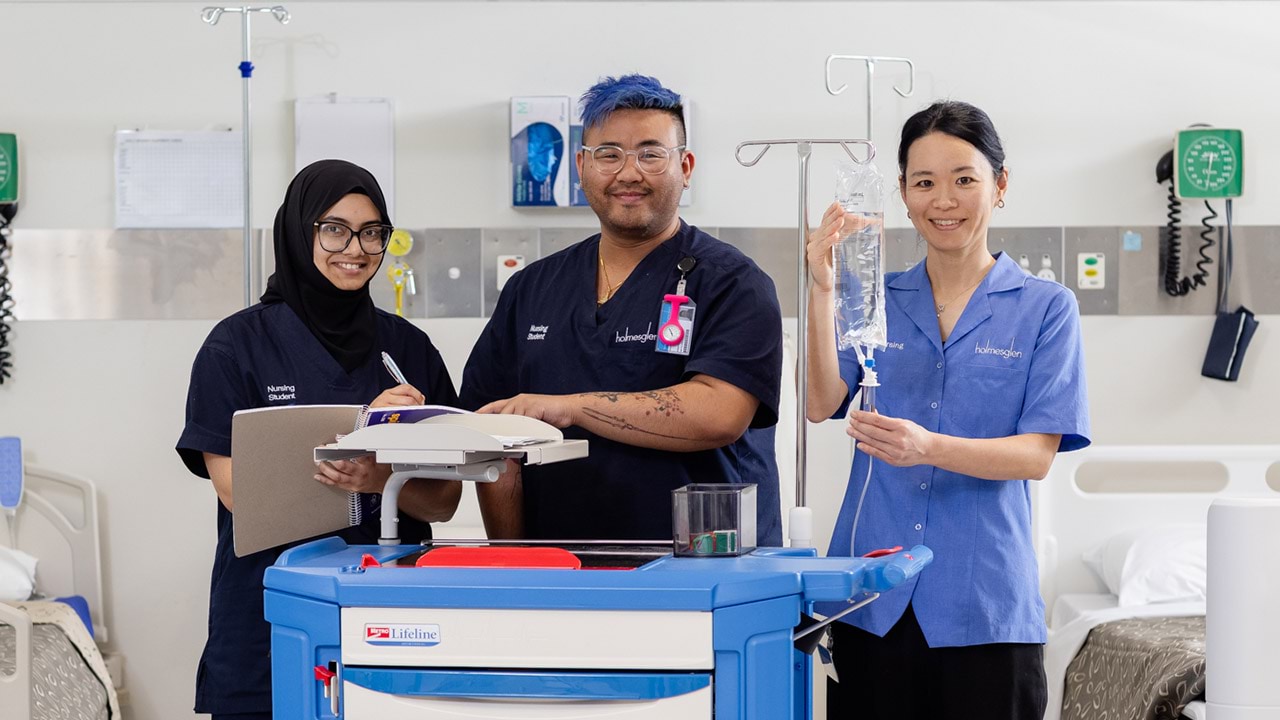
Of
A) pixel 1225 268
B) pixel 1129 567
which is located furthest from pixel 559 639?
pixel 1225 268

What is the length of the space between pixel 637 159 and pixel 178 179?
7.20ft

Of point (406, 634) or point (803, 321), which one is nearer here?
point (406, 634)

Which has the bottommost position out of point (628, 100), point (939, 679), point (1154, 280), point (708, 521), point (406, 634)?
point (939, 679)

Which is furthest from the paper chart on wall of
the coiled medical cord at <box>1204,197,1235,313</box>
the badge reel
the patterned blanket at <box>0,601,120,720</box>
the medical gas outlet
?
the coiled medical cord at <box>1204,197,1235,313</box>

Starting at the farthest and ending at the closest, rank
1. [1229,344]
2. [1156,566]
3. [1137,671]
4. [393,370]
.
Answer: [1229,344]
[1156,566]
[1137,671]
[393,370]

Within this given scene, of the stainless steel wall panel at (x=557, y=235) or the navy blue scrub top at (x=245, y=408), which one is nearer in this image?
the navy blue scrub top at (x=245, y=408)

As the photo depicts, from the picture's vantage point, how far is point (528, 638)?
1.37m

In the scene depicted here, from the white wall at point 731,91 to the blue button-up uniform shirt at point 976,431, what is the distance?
188 centimetres

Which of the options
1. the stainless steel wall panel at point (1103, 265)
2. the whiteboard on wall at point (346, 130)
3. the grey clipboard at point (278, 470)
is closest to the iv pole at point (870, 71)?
the stainless steel wall panel at point (1103, 265)

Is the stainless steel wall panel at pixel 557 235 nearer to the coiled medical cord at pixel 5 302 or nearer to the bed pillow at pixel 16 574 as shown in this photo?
the coiled medical cord at pixel 5 302

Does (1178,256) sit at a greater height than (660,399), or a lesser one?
greater

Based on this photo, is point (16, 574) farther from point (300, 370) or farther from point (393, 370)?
point (393, 370)

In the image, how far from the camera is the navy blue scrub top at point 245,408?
1.88m

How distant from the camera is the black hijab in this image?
6.61 feet
